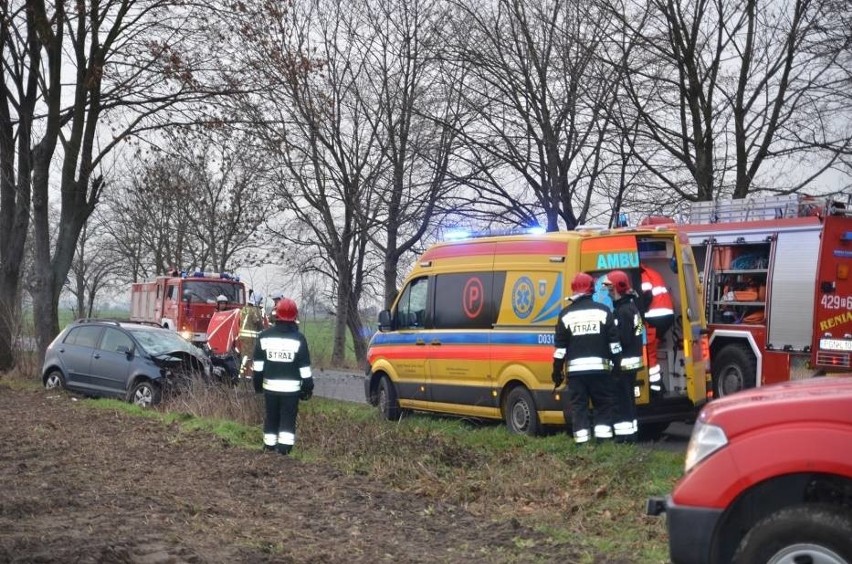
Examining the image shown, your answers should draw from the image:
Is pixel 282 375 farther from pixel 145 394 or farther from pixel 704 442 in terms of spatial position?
pixel 145 394

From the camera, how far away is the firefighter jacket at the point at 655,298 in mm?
10930

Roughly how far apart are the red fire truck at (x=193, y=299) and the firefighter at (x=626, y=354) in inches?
660

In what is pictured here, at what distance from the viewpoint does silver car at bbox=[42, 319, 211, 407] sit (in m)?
15.6

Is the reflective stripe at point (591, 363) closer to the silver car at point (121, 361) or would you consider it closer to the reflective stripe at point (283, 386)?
the reflective stripe at point (283, 386)

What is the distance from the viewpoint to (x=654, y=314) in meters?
10.9

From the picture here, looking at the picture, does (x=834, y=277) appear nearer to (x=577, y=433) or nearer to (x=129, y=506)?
(x=577, y=433)

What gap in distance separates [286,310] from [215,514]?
125 inches

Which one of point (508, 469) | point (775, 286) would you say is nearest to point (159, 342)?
point (508, 469)

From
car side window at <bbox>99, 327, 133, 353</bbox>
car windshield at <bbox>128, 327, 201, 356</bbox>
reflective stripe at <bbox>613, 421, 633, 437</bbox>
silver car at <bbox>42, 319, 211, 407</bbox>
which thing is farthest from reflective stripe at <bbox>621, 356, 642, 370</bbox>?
car side window at <bbox>99, 327, 133, 353</bbox>

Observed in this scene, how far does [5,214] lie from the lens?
23.2 m

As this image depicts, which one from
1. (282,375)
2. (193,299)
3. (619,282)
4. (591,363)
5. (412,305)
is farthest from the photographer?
(193,299)

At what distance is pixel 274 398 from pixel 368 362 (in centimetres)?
418

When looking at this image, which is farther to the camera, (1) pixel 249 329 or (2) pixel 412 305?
(1) pixel 249 329

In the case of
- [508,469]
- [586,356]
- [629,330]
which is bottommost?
[508,469]
